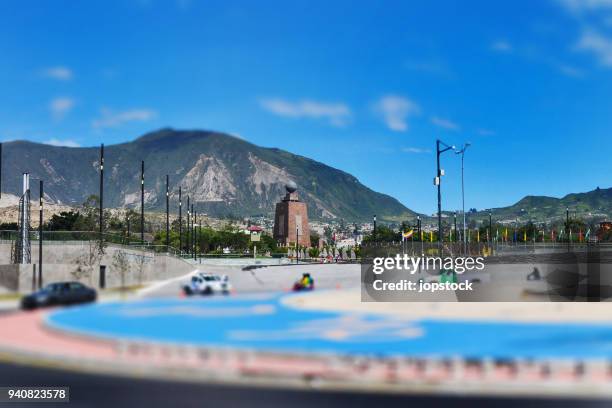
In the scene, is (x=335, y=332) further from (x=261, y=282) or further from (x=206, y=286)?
(x=261, y=282)

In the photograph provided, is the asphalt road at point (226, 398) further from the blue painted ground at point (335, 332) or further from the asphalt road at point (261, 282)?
the asphalt road at point (261, 282)

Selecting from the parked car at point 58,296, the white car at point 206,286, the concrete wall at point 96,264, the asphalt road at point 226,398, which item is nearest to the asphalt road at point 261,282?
the white car at point 206,286

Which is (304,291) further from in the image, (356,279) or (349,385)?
(349,385)

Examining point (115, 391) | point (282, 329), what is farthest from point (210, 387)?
point (282, 329)

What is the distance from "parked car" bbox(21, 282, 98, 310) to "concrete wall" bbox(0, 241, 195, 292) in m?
12.0

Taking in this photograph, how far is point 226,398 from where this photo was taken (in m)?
16.0

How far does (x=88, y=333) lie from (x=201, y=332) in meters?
4.21

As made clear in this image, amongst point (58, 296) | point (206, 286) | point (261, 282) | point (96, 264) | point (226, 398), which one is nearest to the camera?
point (226, 398)

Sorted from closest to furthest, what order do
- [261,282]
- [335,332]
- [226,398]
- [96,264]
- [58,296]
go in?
[226,398]
[335,332]
[58,296]
[261,282]
[96,264]

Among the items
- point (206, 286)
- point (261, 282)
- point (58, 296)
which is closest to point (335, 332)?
point (58, 296)

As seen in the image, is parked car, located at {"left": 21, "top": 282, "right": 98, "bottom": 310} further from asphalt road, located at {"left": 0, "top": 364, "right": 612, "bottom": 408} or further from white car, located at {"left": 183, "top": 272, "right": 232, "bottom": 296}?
asphalt road, located at {"left": 0, "top": 364, "right": 612, "bottom": 408}

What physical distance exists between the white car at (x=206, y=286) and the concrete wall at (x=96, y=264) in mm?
8326

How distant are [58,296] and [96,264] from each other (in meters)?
26.5

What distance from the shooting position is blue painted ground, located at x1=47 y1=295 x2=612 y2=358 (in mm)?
22641
